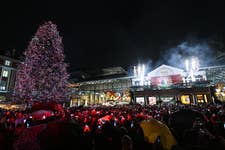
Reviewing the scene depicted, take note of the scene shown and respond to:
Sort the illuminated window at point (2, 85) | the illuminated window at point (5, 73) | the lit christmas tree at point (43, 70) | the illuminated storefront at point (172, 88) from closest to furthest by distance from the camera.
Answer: the lit christmas tree at point (43, 70) < the illuminated storefront at point (172, 88) < the illuminated window at point (2, 85) < the illuminated window at point (5, 73)

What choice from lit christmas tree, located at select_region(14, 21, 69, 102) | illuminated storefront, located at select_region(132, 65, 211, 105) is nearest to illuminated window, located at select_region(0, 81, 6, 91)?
lit christmas tree, located at select_region(14, 21, 69, 102)

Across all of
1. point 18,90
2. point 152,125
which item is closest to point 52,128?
Result: point 152,125

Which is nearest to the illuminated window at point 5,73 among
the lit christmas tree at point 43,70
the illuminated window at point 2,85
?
the illuminated window at point 2,85

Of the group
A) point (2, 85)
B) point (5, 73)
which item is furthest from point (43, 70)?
point (5, 73)

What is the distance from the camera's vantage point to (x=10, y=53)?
157 ft

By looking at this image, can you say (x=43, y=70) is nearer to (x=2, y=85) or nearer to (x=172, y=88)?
(x=172, y=88)

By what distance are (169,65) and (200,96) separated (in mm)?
11890

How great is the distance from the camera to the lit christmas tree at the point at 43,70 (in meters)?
16.6

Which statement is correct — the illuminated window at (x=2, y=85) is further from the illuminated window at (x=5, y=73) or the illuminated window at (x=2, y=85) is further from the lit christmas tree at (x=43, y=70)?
the lit christmas tree at (x=43, y=70)

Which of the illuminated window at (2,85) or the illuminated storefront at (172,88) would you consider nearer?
the illuminated storefront at (172,88)

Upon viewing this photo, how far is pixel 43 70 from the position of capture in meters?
17.2

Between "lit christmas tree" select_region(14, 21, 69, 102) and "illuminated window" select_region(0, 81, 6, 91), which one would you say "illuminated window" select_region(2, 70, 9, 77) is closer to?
"illuminated window" select_region(0, 81, 6, 91)

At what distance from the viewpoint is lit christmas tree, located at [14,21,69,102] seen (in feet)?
54.3

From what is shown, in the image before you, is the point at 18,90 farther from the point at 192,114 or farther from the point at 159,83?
the point at 159,83
